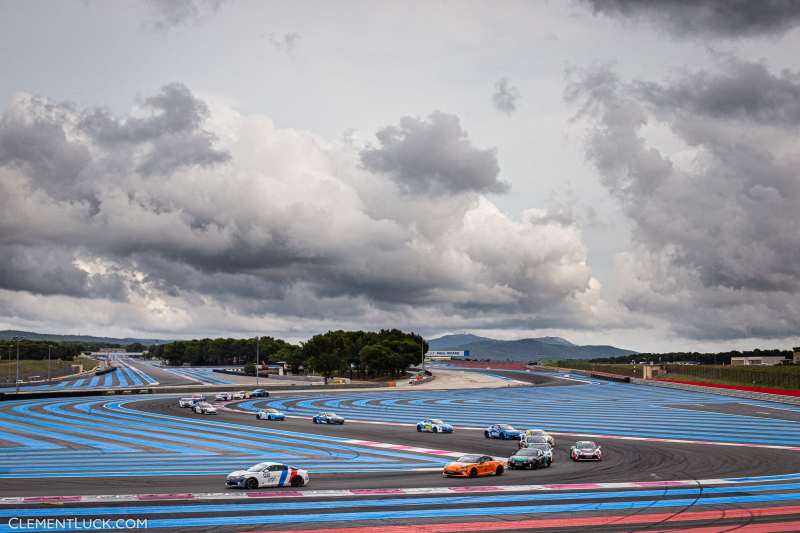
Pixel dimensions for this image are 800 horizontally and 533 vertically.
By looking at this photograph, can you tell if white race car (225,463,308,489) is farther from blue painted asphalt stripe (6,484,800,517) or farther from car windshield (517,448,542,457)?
car windshield (517,448,542,457)

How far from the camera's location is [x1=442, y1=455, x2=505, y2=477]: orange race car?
1336 inches

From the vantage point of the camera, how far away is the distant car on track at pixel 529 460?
37.2 metres

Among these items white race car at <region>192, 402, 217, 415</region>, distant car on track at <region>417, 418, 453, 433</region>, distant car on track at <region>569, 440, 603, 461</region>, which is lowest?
white race car at <region>192, 402, 217, 415</region>

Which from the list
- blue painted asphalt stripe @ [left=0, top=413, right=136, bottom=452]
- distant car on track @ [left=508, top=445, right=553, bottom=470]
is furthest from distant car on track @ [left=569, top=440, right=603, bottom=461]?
blue painted asphalt stripe @ [left=0, top=413, right=136, bottom=452]

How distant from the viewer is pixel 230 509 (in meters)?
26.0

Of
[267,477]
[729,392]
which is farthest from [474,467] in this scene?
[729,392]

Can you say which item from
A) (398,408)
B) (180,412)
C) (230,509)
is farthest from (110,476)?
(398,408)

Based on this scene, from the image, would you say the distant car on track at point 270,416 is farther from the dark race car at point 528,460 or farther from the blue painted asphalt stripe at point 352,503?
the blue painted asphalt stripe at point 352,503

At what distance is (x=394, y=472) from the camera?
117ft

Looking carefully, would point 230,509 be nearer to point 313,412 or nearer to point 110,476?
point 110,476

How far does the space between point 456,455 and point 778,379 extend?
77.5m

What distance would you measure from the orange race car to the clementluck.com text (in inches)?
598

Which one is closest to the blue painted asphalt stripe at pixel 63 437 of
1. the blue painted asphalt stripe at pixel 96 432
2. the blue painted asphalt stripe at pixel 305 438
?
the blue painted asphalt stripe at pixel 96 432

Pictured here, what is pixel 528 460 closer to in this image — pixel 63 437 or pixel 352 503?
pixel 352 503
